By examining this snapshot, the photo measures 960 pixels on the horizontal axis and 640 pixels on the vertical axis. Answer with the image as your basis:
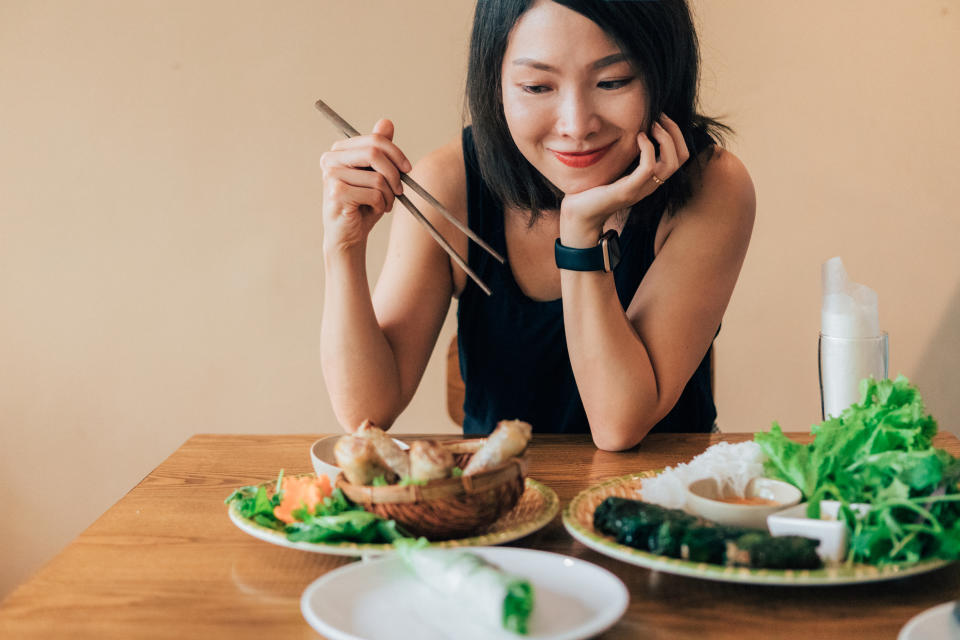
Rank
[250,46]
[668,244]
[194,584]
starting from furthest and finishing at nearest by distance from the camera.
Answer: [250,46]
[668,244]
[194,584]

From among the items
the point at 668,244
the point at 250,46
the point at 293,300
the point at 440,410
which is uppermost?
the point at 250,46

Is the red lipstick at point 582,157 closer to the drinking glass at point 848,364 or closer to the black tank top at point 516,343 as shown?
the black tank top at point 516,343

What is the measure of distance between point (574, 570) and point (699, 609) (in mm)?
105

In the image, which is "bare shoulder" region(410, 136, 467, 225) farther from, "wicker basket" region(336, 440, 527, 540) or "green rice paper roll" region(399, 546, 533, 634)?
"green rice paper roll" region(399, 546, 533, 634)

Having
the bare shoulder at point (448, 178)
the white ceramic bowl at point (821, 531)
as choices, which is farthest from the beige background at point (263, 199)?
the white ceramic bowl at point (821, 531)

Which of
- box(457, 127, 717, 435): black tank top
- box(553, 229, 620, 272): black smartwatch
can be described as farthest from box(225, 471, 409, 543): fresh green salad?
box(457, 127, 717, 435): black tank top

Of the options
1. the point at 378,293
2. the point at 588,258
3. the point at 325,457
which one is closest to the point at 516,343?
the point at 378,293

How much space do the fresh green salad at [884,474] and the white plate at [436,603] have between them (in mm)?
223

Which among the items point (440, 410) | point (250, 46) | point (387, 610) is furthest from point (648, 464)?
point (250, 46)

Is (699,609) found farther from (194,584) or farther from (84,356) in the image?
(84,356)

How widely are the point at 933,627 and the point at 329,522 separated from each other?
1.58 ft

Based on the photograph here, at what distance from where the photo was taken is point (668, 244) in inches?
59.5

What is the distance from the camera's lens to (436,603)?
72cm

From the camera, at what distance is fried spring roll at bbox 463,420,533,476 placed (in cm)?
85
